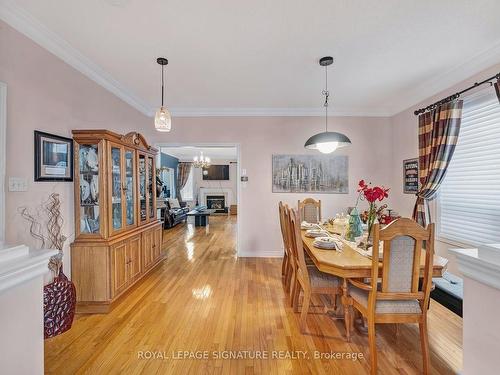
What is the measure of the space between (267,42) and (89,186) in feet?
7.85

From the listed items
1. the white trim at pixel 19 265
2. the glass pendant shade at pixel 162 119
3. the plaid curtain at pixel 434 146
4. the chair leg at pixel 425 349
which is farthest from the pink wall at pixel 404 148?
the white trim at pixel 19 265

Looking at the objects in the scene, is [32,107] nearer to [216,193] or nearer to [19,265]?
[19,265]

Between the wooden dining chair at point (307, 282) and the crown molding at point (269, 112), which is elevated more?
the crown molding at point (269, 112)

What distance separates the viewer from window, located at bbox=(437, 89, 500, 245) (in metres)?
2.50

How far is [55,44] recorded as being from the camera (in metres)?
2.25

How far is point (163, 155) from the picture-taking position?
8578mm

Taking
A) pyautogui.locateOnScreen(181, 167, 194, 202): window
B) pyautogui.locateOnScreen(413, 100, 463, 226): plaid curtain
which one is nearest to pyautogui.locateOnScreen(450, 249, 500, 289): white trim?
pyautogui.locateOnScreen(413, 100, 463, 226): plaid curtain

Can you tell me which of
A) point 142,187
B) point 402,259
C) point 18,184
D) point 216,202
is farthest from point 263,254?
point 216,202

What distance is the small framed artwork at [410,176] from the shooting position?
3.68m

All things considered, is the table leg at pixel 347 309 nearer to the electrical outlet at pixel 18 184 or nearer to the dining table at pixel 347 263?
the dining table at pixel 347 263

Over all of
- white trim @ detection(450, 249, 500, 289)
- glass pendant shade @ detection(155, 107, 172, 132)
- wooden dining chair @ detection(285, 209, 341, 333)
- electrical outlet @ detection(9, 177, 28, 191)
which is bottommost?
wooden dining chair @ detection(285, 209, 341, 333)

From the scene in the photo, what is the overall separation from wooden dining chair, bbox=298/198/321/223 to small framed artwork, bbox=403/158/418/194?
4.80 feet

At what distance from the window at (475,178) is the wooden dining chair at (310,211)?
164 cm

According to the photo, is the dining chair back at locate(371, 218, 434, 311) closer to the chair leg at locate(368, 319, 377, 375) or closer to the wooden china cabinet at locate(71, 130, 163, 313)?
the chair leg at locate(368, 319, 377, 375)
